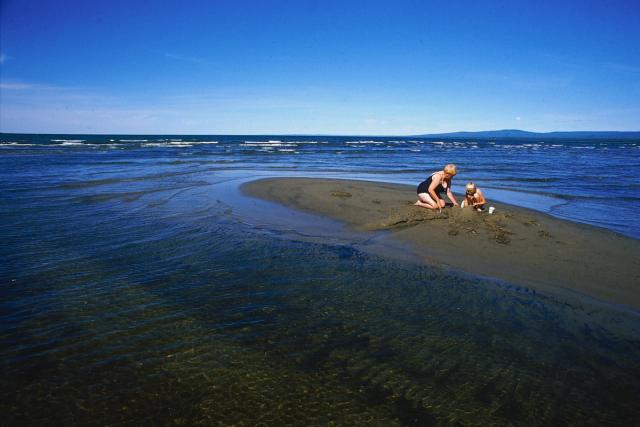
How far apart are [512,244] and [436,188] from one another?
292 centimetres

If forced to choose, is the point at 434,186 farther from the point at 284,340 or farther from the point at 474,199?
the point at 284,340

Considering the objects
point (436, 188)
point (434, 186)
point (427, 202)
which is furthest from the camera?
point (427, 202)

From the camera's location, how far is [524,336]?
411cm

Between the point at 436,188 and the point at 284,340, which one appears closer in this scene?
the point at 284,340

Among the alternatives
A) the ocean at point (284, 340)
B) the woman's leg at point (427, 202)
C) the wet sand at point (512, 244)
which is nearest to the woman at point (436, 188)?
the woman's leg at point (427, 202)

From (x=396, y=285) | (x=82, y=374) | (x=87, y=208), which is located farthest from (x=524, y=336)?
(x=87, y=208)

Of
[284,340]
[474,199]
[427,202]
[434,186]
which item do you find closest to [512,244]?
[474,199]

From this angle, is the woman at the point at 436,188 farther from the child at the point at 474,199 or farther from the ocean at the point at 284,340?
the ocean at the point at 284,340

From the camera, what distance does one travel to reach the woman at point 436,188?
32.7 feet

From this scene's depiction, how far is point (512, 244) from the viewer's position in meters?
7.61

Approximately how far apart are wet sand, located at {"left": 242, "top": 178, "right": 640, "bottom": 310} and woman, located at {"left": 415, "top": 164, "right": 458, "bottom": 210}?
0.31 meters

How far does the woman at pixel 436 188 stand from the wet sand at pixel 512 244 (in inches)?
12.1

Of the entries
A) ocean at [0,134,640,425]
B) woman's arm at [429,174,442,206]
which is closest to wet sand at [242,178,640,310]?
woman's arm at [429,174,442,206]

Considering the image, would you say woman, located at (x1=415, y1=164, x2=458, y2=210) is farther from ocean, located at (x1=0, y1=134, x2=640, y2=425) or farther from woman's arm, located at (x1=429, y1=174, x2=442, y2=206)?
ocean, located at (x1=0, y1=134, x2=640, y2=425)
